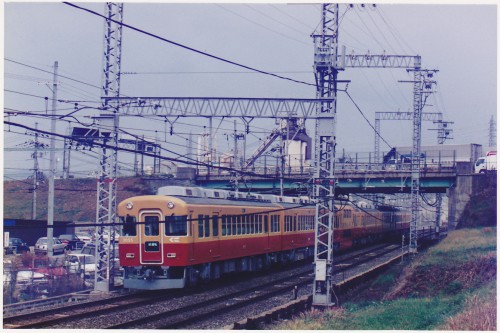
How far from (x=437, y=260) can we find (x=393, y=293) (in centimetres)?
545

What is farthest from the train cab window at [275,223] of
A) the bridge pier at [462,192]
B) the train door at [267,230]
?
the bridge pier at [462,192]

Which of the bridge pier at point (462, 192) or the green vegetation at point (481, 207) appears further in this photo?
the bridge pier at point (462, 192)

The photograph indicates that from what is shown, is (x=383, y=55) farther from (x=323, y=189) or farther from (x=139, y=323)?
(x=139, y=323)

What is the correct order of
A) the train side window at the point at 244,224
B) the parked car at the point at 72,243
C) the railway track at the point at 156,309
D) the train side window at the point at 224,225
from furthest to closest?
the parked car at the point at 72,243 < the train side window at the point at 244,224 < the train side window at the point at 224,225 < the railway track at the point at 156,309

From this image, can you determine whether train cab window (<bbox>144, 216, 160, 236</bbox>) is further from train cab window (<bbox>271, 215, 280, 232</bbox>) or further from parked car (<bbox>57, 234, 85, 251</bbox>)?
parked car (<bbox>57, 234, 85, 251</bbox>)

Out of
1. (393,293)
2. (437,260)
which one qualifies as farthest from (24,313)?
(437,260)

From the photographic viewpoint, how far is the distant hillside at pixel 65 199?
38719 mm

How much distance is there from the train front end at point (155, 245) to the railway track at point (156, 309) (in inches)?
17.7

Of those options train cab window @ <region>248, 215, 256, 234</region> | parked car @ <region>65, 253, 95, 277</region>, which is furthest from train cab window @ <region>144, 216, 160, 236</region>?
train cab window @ <region>248, 215, 256, 234</region>

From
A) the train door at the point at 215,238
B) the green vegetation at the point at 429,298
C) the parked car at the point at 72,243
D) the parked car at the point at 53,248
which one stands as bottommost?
the parked car at the point at 72,243

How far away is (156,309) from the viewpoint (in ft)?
52.1

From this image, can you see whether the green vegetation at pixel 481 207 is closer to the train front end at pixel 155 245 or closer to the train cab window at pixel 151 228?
the train front end at pixel 155 245

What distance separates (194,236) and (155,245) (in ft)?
3.51

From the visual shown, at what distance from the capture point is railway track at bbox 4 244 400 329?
45.2ft
